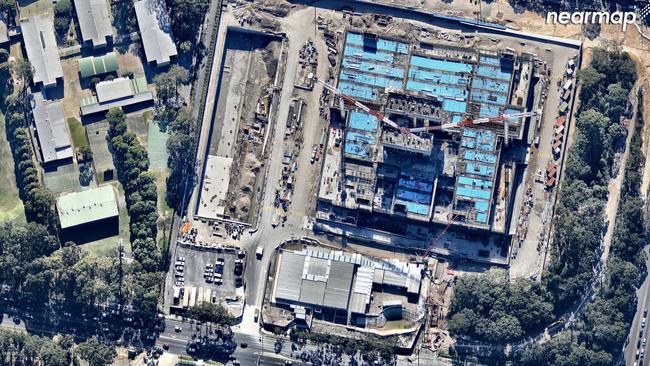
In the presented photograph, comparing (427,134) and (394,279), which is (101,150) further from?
(427,134)

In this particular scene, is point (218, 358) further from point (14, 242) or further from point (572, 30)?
point (572, 30)

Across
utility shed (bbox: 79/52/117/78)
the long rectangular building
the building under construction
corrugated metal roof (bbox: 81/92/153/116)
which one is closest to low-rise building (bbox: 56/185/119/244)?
corrugated metal roof (bbox: 81/92/153/116)

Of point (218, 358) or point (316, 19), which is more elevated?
point (316, 19)

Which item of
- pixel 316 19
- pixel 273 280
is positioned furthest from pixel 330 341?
pixel 316 19

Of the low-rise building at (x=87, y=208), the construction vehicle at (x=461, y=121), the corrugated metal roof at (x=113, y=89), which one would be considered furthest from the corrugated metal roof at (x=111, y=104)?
the construction vehicle at (x=461, y=121)

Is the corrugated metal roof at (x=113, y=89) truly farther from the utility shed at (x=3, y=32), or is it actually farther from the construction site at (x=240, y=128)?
the utility shed at (x=3, y=32)

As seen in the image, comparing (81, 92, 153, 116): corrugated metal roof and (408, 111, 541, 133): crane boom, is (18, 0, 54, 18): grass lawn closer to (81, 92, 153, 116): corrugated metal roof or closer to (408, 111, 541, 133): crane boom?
(81, 92, 153, 116): corrugated metal roof
